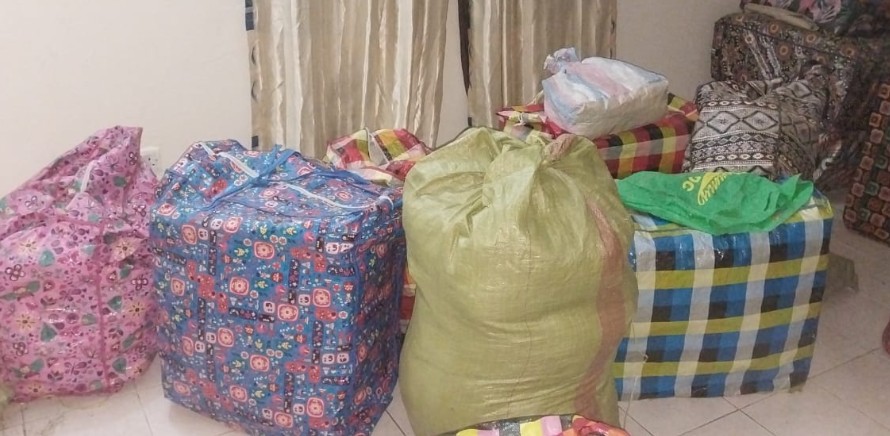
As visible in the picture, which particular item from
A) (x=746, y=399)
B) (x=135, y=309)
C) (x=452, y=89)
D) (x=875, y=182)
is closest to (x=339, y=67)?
(x=452, y=89)

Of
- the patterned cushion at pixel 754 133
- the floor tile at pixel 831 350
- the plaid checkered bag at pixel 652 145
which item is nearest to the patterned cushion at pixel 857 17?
the patterned cushion at pixel 754 133

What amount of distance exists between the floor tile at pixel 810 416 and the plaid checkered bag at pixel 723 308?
0.04m

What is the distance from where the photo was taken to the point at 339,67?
212cm

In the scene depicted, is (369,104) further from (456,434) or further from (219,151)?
(456,434)

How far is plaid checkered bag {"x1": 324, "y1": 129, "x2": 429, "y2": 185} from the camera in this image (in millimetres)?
1974

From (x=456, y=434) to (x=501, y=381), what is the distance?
0.18 meters

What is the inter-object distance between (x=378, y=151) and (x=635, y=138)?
2.22 feet

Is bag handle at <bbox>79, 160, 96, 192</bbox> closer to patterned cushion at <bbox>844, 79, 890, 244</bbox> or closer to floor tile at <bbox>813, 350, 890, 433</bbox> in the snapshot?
floor tile at <bbox>813, 350, 890, 433</bbox>

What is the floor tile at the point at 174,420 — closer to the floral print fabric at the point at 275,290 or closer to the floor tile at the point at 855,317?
the floral print fabric at the point at 275,290

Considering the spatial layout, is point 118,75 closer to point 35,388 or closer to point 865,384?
point 35,388

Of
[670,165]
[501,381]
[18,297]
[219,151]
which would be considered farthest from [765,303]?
[18,297]

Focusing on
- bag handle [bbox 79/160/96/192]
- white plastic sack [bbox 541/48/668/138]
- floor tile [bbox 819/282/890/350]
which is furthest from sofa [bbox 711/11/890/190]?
bag handle [bbox 79/160/96/192]

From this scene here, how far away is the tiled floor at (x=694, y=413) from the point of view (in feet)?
5.81

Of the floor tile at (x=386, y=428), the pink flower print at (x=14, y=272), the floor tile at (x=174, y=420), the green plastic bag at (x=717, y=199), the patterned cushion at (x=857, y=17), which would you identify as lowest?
the floor tile at (x=386, y=428)
